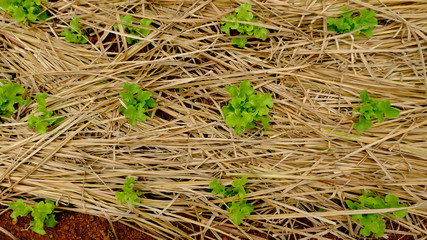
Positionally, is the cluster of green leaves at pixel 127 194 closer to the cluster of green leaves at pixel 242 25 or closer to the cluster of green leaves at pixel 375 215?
the cluster of green leaves at pixel 242 25

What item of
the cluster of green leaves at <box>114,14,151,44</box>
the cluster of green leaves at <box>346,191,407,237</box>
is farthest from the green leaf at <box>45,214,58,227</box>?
the cluster of green leaves at <box>346,191,407,237</box>

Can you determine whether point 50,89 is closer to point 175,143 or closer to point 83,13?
point 83,13

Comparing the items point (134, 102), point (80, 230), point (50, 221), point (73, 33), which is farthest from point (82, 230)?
point (73, 33)

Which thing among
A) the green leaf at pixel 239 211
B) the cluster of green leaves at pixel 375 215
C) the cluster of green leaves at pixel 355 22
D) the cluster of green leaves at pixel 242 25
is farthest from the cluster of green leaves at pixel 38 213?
the cluster of green leaves at pixel 355 22

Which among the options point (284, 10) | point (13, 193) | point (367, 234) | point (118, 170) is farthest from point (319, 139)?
point (13, 193)

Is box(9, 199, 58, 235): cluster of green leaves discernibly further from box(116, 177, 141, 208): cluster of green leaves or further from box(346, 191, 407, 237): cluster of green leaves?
box(346, 191, 407, 237): cluster of green leaves

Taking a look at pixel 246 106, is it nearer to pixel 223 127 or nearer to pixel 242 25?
pixel 223 127
